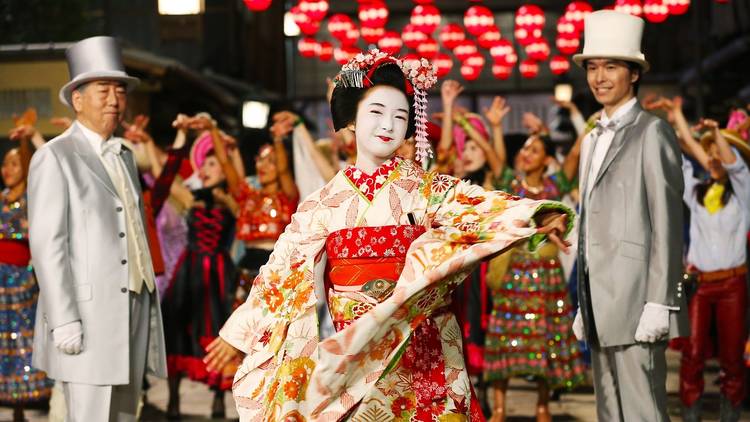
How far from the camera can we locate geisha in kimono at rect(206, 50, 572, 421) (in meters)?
4.36

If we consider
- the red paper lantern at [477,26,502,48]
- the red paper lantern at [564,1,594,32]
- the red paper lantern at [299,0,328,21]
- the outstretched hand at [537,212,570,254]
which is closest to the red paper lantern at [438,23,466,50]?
the red paper lantern at [477,26,502,48]

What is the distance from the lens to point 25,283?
853 centimetres

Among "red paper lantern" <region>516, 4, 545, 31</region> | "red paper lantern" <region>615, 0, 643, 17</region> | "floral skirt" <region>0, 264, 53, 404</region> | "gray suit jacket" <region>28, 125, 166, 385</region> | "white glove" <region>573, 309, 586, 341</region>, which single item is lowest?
"floral skirt" <region>0, 264, 53, 404</region>

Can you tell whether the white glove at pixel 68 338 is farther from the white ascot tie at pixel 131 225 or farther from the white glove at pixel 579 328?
the white glove at pixel 579 328

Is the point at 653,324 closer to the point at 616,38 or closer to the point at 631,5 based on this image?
the point at 616,38

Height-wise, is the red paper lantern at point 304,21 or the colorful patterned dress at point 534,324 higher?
the red paper lantern at point 304,21

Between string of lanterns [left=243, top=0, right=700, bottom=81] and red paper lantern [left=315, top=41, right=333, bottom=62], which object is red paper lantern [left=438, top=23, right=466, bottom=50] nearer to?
string of lanterns [left=243, top=0, right=700, bottom=81]

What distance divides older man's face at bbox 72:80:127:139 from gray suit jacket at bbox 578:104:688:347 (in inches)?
87.7

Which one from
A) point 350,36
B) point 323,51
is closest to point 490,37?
point 350,36

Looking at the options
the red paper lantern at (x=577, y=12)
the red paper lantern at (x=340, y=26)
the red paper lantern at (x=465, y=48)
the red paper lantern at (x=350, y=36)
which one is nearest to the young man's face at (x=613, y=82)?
the red paper lantern at (x=577, y=12)

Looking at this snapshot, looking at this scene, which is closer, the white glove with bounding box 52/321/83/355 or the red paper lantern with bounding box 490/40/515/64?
the white glove with bounding box 52/321/83/355

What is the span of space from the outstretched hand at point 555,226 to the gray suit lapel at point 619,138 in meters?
1.20

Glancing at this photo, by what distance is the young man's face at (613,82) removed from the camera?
561cm

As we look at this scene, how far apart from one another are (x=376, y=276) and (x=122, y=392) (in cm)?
166
